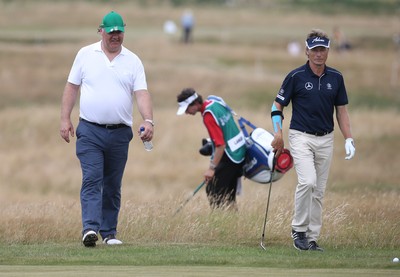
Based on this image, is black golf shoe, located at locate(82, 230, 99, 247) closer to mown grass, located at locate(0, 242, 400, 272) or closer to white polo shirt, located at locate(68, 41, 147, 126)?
mown grass, located at locate(0, 242, 400, 272)

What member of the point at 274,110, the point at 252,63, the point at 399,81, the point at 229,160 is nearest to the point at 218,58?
the point at 252,63

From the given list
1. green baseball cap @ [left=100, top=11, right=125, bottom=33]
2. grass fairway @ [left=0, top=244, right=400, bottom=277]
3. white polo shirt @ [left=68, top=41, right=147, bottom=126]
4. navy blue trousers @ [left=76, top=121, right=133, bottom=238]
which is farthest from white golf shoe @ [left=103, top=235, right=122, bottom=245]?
green baseball cap @ [left=100, top=11, right=125, bottom=33]

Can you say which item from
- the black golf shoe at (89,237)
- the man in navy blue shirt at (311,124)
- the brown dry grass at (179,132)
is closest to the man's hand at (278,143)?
the man in navy blue shirt at (311,124)

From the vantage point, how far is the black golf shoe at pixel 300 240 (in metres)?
10.2

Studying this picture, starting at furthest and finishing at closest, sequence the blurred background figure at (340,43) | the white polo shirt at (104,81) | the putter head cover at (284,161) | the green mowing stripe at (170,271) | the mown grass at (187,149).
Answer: the blurred background figure at (340,43) → the putter head cover at (284,161) → the mown grass at (187,149) → the white polo shirt at (104,81) → the green mowing stripe at (170,271)

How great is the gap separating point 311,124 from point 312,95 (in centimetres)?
29

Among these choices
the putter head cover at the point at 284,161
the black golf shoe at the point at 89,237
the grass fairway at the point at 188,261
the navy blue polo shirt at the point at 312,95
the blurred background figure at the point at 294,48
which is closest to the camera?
the grass fairway at the point at 188,261

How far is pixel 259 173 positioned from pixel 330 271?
4.06 m

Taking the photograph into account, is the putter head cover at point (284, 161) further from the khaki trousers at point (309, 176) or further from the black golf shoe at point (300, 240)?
the black golf shoe at point (300, 240)

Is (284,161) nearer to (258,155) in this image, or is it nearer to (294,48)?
(258,155)

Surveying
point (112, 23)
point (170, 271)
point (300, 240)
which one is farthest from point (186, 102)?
point (170, 271)

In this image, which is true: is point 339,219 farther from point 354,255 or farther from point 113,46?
point 113,46

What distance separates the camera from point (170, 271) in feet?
27.9

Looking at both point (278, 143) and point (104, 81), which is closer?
point (104, 81)
